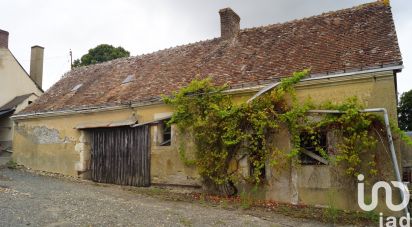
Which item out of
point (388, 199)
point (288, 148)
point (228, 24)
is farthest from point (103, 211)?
point (228, 24)

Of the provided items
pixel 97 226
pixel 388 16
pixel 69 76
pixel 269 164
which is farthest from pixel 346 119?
pixel 69 76

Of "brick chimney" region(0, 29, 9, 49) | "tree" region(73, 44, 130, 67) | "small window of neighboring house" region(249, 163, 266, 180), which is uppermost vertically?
"tree" region(73, 44, 130, 67)

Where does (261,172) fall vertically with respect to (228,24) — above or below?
below

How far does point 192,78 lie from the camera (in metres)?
11.8

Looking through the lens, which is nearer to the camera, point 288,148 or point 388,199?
point 388,199

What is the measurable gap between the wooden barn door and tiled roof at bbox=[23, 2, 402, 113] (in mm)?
1174

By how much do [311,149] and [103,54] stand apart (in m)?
27.3

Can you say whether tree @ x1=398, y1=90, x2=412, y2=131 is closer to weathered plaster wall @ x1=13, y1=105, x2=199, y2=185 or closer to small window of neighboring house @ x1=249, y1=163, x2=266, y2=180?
small window of neighboring house @ x1=249, y1=163, x2=266, y2=180

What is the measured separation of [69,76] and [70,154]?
583cm

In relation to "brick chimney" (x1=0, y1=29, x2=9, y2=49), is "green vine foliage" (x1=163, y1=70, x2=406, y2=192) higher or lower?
lower

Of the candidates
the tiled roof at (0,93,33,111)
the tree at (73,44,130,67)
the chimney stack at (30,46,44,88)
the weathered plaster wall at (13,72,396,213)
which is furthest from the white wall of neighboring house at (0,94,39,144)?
the tree at (73,44,130,67)

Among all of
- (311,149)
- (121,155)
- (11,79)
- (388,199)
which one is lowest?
(388,199)

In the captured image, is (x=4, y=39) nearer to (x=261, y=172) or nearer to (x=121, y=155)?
(x=121, y=155)

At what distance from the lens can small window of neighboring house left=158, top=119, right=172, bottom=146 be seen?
11.4 metres
